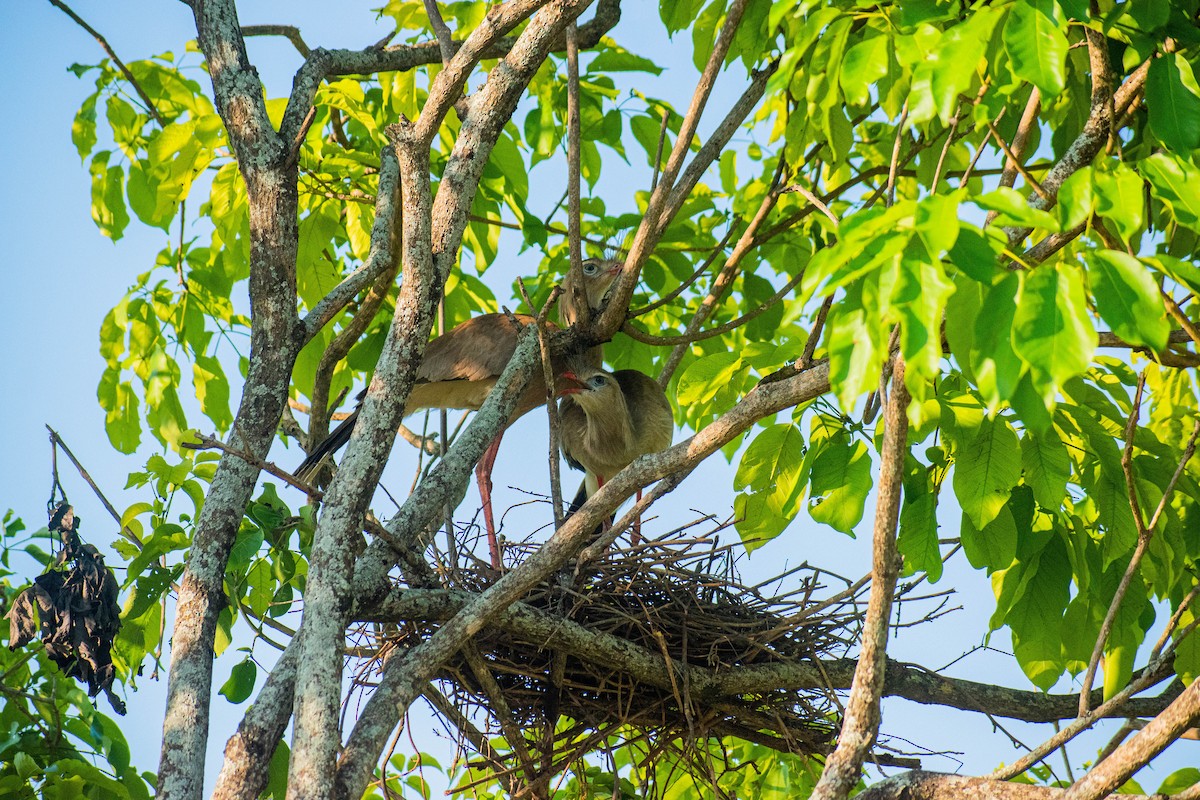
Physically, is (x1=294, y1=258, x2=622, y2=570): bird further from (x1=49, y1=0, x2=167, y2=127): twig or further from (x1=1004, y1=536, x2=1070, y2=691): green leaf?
(x1=1004, y1=536, x2=1070, y2=691): green leaf

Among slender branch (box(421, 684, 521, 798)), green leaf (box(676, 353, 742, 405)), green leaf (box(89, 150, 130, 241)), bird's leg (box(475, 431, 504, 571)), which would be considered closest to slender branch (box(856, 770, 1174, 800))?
green leaf (box(676, 353, 742, 405))

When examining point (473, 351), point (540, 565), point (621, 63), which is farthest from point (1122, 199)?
point (473, 351)

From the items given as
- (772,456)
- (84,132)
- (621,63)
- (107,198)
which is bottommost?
(772,456)

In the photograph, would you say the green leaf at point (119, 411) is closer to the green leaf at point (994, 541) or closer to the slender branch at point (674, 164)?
the slender branch at point (674, 164)

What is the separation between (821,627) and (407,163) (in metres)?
2.02

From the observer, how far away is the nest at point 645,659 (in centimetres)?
350

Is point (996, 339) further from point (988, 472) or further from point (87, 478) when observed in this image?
point (87, 478)

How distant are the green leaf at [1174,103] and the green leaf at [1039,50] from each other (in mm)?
487

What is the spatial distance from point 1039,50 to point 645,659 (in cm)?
222

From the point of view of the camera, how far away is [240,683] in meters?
3.35

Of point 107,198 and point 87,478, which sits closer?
point 87,478

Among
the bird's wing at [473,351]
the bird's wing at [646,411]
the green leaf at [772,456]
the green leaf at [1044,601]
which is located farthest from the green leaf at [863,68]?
the bird's wing at [646,411]

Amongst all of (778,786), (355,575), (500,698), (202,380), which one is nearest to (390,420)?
(355,575)

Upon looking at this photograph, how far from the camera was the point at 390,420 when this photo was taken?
2859mm
